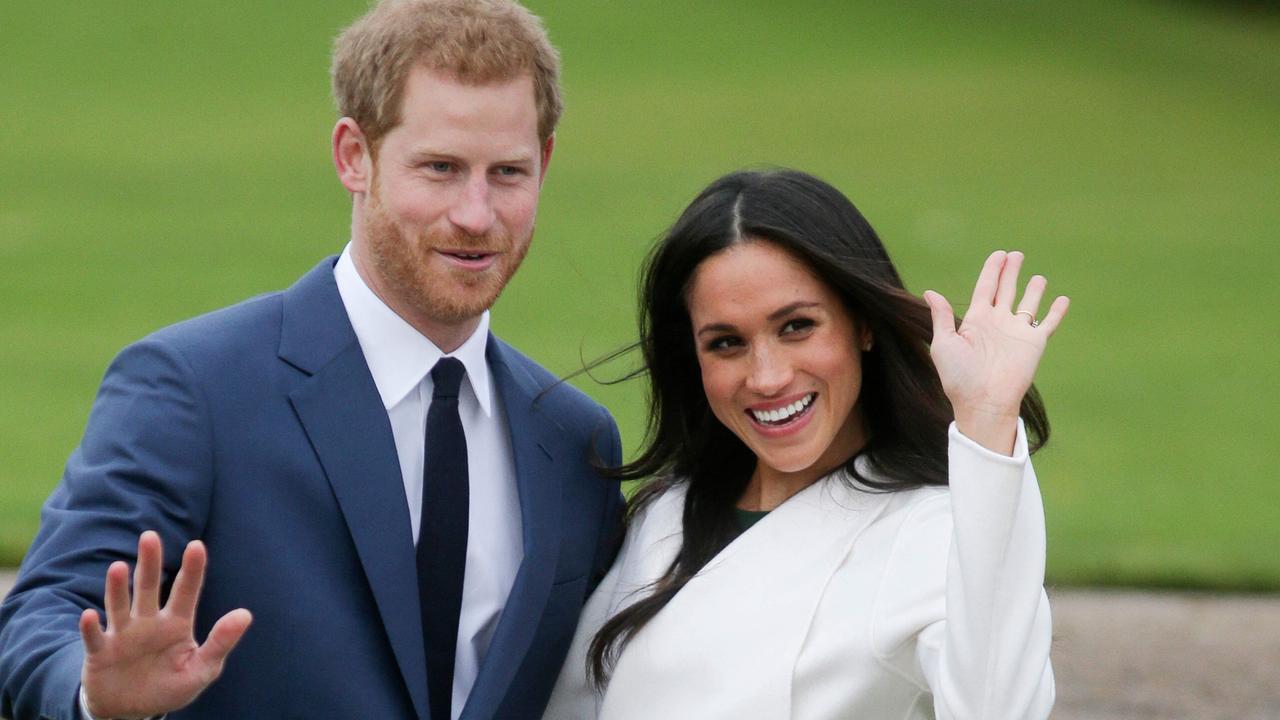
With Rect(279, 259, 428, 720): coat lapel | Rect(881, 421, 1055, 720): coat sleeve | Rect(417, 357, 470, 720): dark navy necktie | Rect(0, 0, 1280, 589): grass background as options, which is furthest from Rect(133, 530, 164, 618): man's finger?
Rect(0, 0, 1280, 589): grass background

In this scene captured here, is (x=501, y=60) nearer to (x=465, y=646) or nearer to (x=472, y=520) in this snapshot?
(x=472, y=520)

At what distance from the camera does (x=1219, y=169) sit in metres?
21.3

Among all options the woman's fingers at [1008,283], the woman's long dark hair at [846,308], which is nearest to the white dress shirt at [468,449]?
the woman's long dark hair at [846,308]

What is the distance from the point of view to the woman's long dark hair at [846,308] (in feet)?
11.9

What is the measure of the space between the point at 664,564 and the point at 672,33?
22.5m

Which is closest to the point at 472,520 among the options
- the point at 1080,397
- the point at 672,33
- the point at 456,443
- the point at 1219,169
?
the point at 456,443

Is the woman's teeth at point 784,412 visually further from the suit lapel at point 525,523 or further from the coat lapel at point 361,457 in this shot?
the coat lapel at point 361,457

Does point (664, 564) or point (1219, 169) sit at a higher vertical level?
point (664, 564)

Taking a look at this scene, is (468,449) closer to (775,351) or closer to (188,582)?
(775,351)

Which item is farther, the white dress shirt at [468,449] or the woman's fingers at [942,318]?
the white dress shirt at [468,449]

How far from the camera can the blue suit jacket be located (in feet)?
9.98

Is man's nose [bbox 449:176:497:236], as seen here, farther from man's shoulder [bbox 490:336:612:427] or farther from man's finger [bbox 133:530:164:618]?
man's finger [bbox 133:530:164:618]

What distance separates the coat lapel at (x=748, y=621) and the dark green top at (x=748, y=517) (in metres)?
0.11

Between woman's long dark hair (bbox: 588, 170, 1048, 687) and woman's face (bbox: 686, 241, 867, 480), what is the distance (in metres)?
0.04
